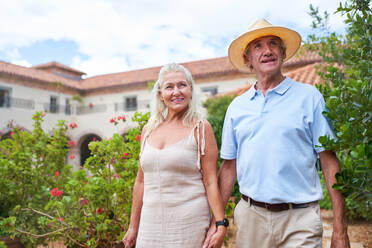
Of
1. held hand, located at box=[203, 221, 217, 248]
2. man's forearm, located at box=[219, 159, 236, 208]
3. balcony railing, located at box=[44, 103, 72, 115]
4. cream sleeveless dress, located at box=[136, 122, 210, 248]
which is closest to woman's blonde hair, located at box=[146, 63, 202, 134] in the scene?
cream sleeveless dress, located at box=[136, 122, 210, 248]

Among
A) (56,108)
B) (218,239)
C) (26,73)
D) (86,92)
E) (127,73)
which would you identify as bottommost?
(218,239)

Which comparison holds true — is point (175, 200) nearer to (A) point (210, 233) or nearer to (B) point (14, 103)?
(A) point (210, 233)

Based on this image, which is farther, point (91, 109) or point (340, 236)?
point (91, 109)

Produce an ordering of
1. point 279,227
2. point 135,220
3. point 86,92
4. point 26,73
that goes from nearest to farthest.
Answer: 1. point 279,227
2. point 135,220
3. point 26,73
4. point 86,92

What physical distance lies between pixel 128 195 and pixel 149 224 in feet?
4.79

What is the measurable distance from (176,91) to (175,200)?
2.36 feet

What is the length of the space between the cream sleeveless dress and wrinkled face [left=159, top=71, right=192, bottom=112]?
22 centimetres

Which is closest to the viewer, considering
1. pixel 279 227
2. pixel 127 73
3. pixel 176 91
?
pixel 279 227

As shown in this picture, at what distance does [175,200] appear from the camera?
5.98 feet

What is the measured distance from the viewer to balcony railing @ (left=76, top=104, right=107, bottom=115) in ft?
70.3

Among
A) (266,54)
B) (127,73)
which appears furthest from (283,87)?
(127,73)

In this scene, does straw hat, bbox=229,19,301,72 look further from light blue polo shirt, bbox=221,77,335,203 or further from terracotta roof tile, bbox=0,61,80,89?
terracotta roof tile, bbox=0,61,80,89

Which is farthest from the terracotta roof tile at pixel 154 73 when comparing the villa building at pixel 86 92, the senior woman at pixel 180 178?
the senior woman at pixel 180 178

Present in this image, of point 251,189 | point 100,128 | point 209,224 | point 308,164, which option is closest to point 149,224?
point 209,224
